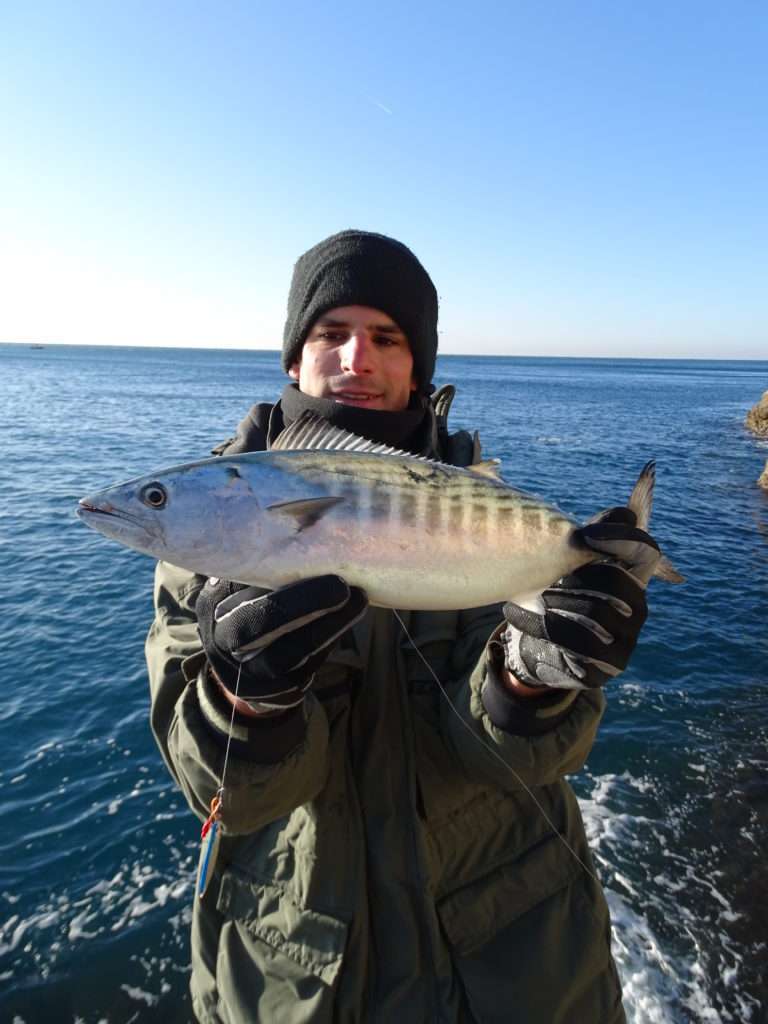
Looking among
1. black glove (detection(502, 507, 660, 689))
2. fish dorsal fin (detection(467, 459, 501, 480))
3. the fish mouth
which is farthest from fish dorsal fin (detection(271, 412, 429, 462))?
black glove (detection(502, 507, 660, 689))

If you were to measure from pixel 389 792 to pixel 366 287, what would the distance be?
3261 mm

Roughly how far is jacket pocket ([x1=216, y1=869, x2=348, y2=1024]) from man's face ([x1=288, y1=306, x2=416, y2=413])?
117 inches

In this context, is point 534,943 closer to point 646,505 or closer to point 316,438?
point 646,505

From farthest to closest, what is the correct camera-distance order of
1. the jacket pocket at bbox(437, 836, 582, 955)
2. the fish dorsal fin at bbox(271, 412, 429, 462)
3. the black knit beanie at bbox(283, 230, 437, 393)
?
the black knit beanie at bbox(283, 230, 437, 393) → the fish dorsal fin at bbox(271, 412, 429, 462) → the jacket pocket at bbox(437, 836, 582, 955)

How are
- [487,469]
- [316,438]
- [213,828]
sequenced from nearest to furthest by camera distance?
[213,828] < [316,438] < [487,469]

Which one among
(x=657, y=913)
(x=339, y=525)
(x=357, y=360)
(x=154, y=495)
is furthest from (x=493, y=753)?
(x=657, y=913)

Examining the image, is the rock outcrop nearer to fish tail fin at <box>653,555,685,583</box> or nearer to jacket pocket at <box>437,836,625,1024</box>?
fish tail fin at <box>653,555,685,583</box>

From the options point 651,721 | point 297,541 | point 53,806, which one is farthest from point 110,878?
point 651,721

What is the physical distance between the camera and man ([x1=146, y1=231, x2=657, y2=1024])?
3.14m

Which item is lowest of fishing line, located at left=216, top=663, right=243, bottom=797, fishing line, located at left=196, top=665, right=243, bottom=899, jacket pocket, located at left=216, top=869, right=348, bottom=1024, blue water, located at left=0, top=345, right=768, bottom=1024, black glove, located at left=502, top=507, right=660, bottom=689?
blue water, located at left=0, top=345, right=768, bottom=1024

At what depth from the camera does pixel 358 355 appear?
416cm

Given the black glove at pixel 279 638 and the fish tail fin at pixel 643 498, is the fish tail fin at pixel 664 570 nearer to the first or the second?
the fish tail fin at pixel 643 498

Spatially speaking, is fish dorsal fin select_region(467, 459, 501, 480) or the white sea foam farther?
the white sea foam

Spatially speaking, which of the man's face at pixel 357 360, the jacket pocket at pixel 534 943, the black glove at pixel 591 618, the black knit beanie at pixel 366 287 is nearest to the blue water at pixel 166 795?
the jacket pocket at pixel 534 943
